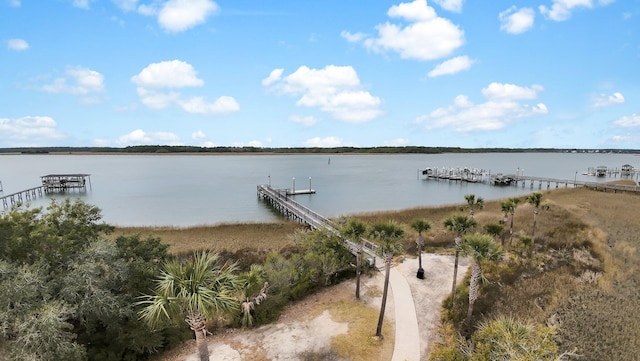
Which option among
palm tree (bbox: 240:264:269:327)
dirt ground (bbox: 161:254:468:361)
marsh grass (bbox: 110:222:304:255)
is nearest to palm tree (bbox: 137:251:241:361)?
dirt ground (bbox: 161:254:468:361)

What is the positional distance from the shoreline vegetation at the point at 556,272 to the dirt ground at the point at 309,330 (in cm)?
96

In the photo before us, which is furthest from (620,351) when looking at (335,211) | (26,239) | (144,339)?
(335,211)

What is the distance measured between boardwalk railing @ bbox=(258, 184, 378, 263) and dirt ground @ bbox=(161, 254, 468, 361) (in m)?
3.34

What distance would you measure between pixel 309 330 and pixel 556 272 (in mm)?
14750

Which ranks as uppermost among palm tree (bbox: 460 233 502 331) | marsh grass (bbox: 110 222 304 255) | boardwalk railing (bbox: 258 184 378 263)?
palm tree (bbox: 460 233 502 331)

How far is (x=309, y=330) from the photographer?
14.9 meters

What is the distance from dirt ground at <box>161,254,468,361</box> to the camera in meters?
13.4

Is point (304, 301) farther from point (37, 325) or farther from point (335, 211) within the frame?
point (335, 211)

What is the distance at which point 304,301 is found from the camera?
17922 millimetres

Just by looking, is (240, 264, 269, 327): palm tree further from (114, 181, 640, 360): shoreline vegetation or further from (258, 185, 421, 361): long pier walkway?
(114, 181, 640, 360): shoreline vegetation

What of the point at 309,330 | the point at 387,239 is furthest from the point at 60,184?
the point at 387,239

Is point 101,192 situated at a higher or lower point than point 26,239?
lower

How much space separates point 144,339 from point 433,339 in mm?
12230

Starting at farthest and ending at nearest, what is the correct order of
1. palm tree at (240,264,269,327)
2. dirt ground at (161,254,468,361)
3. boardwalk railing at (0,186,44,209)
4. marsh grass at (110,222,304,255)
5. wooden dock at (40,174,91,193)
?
wooden dock at (40,174,91,193), boardwalk railing at (0,186,44,209), marsh grass at (110,222,304,255), palm tree at (240,264,269,327), dirt ground at (161,254,468,361)
